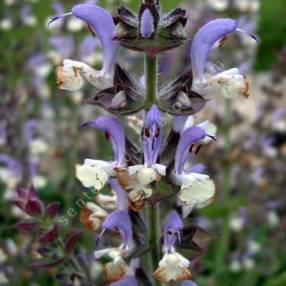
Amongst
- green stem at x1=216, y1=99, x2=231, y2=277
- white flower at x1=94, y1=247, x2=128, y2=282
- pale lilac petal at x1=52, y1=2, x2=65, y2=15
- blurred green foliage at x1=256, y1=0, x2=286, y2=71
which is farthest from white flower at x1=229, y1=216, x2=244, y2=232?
blurred green foliage at x1=256, y1=0, x2=286, y2=71

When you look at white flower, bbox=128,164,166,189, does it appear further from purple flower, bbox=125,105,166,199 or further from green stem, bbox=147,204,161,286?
green stem, bbox=147,204,161,286

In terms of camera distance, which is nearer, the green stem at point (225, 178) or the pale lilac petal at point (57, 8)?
the green stem at point (225, 178)

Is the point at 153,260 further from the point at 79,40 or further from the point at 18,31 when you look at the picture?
the point at 79,40

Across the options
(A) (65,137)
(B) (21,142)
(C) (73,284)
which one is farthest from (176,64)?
(C) (73,284)

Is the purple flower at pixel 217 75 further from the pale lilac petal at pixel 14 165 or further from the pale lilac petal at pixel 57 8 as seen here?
the pale lilac petal at pixel 57 8

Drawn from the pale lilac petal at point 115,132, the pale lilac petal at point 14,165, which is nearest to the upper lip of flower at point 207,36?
the pale lilac petal at point 115,132

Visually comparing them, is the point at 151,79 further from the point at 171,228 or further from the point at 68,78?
the point at 171,228
